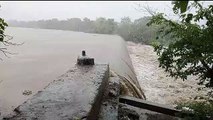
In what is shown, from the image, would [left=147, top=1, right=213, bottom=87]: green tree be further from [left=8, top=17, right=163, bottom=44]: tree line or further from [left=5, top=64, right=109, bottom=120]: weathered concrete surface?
[left=8, top=17, right=163, bottom=44]: tree line

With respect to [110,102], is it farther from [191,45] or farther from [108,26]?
[108,26]

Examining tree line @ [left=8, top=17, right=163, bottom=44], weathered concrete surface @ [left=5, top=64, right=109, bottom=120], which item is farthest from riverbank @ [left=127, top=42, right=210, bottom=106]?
tree line @ [left=8, top=17, right=163, bottom=44]

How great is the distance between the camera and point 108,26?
1989 centimetres

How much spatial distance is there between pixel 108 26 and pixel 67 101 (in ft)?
56.3

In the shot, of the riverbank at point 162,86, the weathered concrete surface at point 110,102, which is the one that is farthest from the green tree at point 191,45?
the riverbank at point 162,86

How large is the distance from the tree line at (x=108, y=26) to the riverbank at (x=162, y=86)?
197 inches

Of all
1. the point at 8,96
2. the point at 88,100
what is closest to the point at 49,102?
the point at 88,100

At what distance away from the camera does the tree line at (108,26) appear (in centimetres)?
1795

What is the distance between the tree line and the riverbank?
5003 millimetres

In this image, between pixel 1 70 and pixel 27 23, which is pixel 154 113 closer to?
pixel 1 70

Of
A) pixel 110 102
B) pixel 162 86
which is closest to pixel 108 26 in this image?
pixel 162 86

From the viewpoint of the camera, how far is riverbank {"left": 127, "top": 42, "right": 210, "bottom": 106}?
7672 mm

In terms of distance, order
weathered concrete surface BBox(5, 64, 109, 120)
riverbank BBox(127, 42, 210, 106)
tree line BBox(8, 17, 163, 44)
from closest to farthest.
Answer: weathered concrete surface BBox(5, 64, 109, 120) → riverbank BBox(127, 42, 210, 106) → tree line BBox(8, 17, 163, 44)

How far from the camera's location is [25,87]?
397 centimetres
